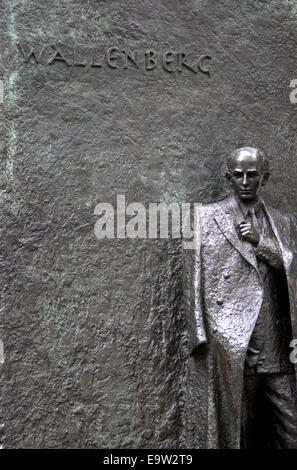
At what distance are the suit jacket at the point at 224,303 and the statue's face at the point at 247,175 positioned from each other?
12 centimetres

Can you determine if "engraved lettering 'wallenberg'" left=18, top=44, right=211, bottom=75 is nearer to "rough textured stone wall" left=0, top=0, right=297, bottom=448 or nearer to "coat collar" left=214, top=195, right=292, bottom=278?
"rough textured stone wall" left=0, top=0, right=297, bottom=448

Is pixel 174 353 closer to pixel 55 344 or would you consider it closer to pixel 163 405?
pixel 163 405

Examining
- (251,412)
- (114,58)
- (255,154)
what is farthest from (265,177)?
(251,412)

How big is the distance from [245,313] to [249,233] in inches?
18.5

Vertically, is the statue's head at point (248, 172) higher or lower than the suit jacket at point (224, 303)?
higher

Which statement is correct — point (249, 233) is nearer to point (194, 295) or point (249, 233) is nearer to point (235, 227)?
point (235, 227)

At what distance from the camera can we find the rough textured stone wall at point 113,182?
163 inches

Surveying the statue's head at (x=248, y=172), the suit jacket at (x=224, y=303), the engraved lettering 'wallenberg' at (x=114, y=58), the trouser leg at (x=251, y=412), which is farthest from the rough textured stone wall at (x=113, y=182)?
the statue's head at (x=248, y=172)

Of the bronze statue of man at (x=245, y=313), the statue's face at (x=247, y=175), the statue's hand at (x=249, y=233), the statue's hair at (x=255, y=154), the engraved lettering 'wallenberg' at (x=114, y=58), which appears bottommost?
the bronze statue of man at (x=245, y=313)

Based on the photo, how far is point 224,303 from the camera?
3.99 meters

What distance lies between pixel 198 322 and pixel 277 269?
58 cm

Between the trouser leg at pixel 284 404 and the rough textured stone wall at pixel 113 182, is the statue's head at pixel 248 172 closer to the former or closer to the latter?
the rough textured stone wall at pixel 113 182

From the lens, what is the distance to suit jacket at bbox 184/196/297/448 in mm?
3869
